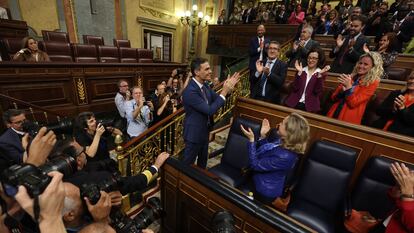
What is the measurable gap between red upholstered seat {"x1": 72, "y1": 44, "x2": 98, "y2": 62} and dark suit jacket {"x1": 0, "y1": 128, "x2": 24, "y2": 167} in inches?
151

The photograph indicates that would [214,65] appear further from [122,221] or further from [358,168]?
[122,221]

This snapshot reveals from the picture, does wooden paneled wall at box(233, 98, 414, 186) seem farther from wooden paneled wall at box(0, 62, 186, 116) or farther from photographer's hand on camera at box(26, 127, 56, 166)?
wooden paneled wall at box(0, 62, 186, 116)

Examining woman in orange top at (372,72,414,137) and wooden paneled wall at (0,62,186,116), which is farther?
wooden paneled wall at (0,62,186,116)

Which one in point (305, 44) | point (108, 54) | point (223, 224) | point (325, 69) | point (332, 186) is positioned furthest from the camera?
point (108, 54)

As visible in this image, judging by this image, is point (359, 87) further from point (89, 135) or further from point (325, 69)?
point (89, 135)

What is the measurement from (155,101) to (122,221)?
2.42 meters

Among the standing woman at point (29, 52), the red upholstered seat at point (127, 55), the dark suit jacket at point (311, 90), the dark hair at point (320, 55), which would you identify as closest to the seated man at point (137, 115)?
the dark suit jacket at point (311, 90)

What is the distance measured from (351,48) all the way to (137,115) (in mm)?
3458

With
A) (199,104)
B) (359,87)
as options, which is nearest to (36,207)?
(199,104)

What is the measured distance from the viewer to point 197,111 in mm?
2172

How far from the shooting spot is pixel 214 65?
35.5 feet

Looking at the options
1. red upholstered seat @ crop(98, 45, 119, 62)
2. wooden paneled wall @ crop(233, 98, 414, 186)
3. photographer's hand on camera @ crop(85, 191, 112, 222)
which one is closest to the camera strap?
photographer's hand on camera @ crop(85, 191, 112, 222)

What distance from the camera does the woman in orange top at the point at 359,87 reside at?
2.22 metres

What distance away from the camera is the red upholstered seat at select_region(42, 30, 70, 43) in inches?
210
